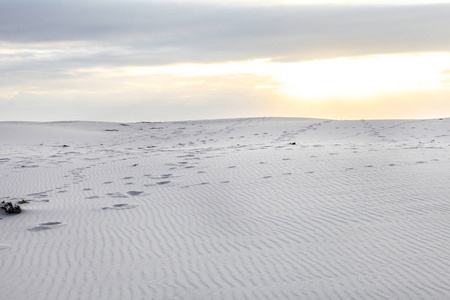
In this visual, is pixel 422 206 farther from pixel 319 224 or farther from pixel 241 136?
pixel 241 136

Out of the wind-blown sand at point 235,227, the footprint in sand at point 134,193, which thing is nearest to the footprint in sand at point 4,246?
the wind-blown sand at point 235,227

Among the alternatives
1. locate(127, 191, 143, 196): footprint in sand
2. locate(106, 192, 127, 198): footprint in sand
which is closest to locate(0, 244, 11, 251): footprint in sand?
locate(106, 192, 127, 198): footprint in sand

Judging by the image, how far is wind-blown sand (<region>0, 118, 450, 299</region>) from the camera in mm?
5133

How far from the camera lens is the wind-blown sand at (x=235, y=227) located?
513 cm

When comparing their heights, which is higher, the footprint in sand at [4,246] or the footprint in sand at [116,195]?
the footprint in sand at [116,195]

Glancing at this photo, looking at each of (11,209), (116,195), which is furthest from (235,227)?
(11,209)

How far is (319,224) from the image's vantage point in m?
7.32

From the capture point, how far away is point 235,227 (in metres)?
7.39

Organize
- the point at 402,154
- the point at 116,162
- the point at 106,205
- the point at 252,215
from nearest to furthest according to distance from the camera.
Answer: the point at 252,215
the point at 106,205
the point at 402,154
the point at 116,162

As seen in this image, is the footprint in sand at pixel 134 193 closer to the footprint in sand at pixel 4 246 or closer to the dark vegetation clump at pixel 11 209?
the dark vegetation clump at pixel 11 209

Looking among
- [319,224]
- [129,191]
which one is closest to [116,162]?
[129,191]

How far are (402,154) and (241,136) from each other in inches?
474

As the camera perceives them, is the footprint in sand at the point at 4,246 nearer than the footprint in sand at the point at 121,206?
Yes

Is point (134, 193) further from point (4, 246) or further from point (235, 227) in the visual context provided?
point (4, 246)
